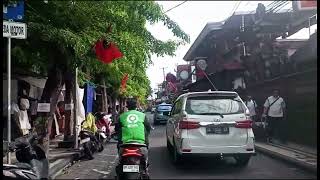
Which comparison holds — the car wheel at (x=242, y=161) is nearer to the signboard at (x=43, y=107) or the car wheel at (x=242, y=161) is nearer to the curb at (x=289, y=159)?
the curb at (x=289, y=159)

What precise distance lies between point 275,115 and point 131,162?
8.65m

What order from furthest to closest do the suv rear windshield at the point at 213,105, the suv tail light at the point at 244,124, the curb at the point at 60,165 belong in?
the suv rear windshield at the point at 213,105, the suv tail light at the point at 244,124, the curb at the point at 60,165

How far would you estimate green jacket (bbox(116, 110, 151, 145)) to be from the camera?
27.2ft

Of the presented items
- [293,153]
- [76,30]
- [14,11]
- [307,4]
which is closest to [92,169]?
[76,30]

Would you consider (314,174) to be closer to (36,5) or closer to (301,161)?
(301,161)

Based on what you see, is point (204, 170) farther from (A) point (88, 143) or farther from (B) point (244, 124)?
(A) point (88, 143)

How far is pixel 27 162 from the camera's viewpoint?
748 cm

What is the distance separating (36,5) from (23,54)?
1.07 metres

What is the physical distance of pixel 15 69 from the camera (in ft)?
45.9

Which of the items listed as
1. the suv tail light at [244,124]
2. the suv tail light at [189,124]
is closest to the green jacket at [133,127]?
the suv tail light at [189,124]

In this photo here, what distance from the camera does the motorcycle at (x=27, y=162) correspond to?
273 inches

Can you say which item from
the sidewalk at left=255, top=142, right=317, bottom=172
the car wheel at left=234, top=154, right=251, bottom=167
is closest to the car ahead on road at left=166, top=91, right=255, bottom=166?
the car wheel at left=234, top=154, right=251, bottom=167

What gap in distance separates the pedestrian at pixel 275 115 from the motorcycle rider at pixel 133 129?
7.84 metres

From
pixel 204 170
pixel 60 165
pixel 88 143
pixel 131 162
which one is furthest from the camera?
pixel 88 143
